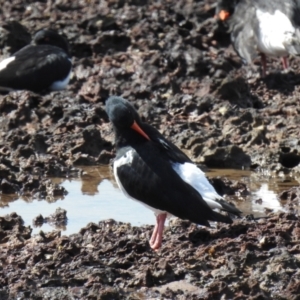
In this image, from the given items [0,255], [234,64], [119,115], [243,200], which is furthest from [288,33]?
[0,255]

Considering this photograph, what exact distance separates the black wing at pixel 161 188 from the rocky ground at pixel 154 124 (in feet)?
0.69

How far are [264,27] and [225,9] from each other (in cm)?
94

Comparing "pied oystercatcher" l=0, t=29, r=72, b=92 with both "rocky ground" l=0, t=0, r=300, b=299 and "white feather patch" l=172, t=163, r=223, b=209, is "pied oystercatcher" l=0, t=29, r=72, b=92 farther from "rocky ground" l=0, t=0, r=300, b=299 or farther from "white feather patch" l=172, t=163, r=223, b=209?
"white feather patch" l=172, t=163, r=223, b=209

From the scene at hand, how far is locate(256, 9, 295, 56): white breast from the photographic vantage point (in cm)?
1280

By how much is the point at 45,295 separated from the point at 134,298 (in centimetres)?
53

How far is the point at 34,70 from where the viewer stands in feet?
40.7

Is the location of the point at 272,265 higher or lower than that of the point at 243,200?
lower

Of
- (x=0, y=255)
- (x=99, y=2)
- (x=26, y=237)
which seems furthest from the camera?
(x=99, y=2)

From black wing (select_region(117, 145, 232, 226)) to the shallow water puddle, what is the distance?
925mm

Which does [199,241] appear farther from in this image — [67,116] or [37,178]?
[67,116]

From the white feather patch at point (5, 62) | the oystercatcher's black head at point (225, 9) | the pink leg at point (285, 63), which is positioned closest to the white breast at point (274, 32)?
the pink leg at point (285, 63)

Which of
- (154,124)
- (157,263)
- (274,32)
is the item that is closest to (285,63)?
(274,32)

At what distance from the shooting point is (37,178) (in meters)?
8.98

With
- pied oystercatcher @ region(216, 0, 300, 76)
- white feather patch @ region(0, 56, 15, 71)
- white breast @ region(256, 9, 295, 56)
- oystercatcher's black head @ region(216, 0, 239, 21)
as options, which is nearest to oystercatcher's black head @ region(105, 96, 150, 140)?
white feather patch @ region(0, 56, 15, 71)
